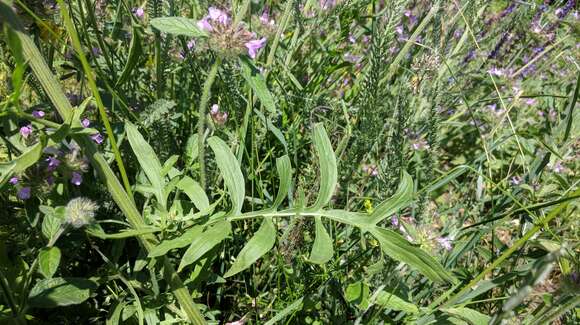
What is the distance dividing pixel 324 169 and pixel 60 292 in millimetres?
606

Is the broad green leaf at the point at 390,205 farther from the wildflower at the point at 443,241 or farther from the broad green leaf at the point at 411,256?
the wildflower at the point at 443,241

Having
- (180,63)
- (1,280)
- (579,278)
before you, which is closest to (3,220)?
(1,280)

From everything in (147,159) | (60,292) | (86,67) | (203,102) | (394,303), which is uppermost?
(86,67)

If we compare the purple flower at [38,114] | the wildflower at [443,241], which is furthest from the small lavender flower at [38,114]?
the wildflower at [443,241]

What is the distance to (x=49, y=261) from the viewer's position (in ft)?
3.11

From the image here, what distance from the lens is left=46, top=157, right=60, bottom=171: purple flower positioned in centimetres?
106

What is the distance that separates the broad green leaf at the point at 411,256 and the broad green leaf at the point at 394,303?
24cm

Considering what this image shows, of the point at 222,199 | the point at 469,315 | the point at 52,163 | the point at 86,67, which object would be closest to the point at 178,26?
the point at 86,67

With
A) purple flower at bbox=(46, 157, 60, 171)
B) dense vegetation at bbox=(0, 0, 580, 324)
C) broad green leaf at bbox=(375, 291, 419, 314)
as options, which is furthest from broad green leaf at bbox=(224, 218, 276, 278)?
purple flower at bbox=(46, 157, 60, 171)

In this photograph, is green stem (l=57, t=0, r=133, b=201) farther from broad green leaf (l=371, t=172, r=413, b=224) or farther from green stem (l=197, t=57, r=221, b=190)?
broad green leaf (l=371, t=172, r=413, b=224)

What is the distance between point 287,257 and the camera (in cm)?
125

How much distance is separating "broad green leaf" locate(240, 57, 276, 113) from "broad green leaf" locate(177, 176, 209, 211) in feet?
0.80

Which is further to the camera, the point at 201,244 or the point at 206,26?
the point at 206,26

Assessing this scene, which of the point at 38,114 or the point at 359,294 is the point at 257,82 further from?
the point at 38,114
